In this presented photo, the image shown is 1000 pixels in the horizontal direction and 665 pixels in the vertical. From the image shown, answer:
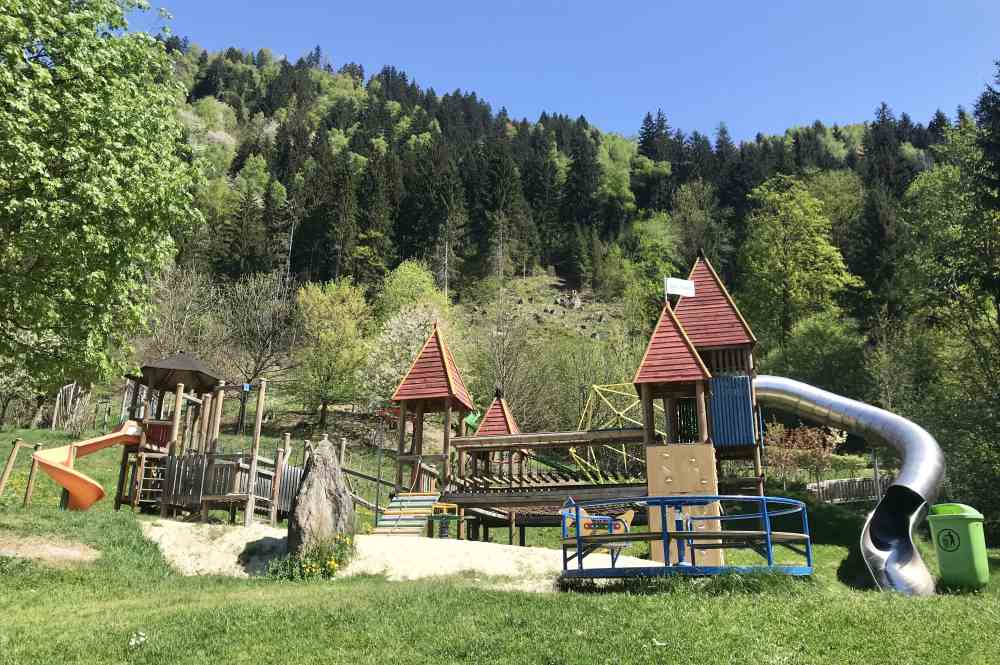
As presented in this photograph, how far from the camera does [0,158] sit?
40.6 ft

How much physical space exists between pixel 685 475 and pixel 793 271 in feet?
139

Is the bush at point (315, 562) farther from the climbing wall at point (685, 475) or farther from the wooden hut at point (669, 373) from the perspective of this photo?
the wooden hut at point (669, 373)

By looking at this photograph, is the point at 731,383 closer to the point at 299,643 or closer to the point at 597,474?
the point at 597,474

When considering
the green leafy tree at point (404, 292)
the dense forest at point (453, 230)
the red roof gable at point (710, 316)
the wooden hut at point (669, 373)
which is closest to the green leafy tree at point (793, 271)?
the dense forest at point (453, 230)

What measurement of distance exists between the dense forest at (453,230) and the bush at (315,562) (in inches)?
210

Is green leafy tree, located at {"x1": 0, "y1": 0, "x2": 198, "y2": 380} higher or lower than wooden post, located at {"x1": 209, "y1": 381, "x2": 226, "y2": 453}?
higher

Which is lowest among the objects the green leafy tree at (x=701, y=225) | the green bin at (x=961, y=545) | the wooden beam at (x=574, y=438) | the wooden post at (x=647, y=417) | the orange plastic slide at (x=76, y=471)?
the green bin at (x=961, y=545)

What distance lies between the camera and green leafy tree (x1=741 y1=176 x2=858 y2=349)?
181ft

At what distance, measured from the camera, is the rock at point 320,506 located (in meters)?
14.0

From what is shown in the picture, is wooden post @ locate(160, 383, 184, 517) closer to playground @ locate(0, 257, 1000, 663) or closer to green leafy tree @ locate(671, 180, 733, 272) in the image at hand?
playground @ locate(0, 257, 1000, 663)

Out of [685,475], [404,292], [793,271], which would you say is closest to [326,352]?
[404,292]

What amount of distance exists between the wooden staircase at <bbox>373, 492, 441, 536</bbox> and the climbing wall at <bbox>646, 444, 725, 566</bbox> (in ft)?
17.7

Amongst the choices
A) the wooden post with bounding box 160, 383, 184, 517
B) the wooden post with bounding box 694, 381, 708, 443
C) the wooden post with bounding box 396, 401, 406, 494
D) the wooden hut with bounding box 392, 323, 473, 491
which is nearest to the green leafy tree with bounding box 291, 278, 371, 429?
the wooden hut with bounding box 392, 323, 473, 491

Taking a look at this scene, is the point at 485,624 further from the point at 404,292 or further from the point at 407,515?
the point at 404,292
